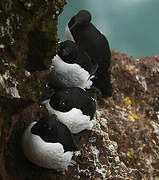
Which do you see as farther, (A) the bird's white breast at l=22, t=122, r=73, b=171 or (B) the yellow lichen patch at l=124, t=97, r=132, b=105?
(B) the yellow lichen patch at l=124, t=97, r=132, b=105

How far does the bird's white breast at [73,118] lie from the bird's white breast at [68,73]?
1.16ft

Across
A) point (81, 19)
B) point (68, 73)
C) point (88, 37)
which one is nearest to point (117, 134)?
point (68, 73)

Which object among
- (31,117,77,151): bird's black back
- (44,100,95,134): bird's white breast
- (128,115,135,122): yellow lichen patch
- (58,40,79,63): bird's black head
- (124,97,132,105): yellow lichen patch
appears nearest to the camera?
(31,117,77,151): bird's black back

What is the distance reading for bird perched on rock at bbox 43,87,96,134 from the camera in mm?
3260

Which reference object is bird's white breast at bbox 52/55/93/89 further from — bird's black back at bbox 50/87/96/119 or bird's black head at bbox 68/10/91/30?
bird's black head at bbox 68/10/91/30

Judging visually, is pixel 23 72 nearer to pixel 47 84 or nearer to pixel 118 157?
pixel 47 84

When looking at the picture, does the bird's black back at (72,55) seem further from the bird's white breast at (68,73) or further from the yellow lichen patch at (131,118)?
the yellow lichen patch at (131,118)

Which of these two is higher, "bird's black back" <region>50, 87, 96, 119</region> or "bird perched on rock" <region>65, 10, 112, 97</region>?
"bird perched on rock" <region>65, 10, 112, 97</region>

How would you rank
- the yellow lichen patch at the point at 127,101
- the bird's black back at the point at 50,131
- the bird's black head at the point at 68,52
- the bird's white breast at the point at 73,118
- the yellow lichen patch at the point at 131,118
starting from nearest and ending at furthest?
1. the bird's black back at the point at 50,131
2. the bird's white breast at the point at 73,118
3. the bird's black head at the point at 68,52
4. the yellow lichen patch at the point at 131,118
5. the yellow lichen patch at the point at 127,101

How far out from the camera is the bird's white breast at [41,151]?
2.77m

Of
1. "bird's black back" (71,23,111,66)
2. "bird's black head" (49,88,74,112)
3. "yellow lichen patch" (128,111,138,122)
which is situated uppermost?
"bird's black back" (71,23,111,66)

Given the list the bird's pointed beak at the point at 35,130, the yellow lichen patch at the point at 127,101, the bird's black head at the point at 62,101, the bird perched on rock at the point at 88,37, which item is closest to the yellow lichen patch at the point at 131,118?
the yellow lichen patch at the point at 127,101

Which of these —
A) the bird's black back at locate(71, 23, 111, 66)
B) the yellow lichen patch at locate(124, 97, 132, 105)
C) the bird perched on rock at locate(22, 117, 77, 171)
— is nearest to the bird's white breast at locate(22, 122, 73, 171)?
the bird perched on rock at locate(22, 117, 77, 171)

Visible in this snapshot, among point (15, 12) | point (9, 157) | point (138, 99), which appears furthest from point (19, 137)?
point (138, 99)
